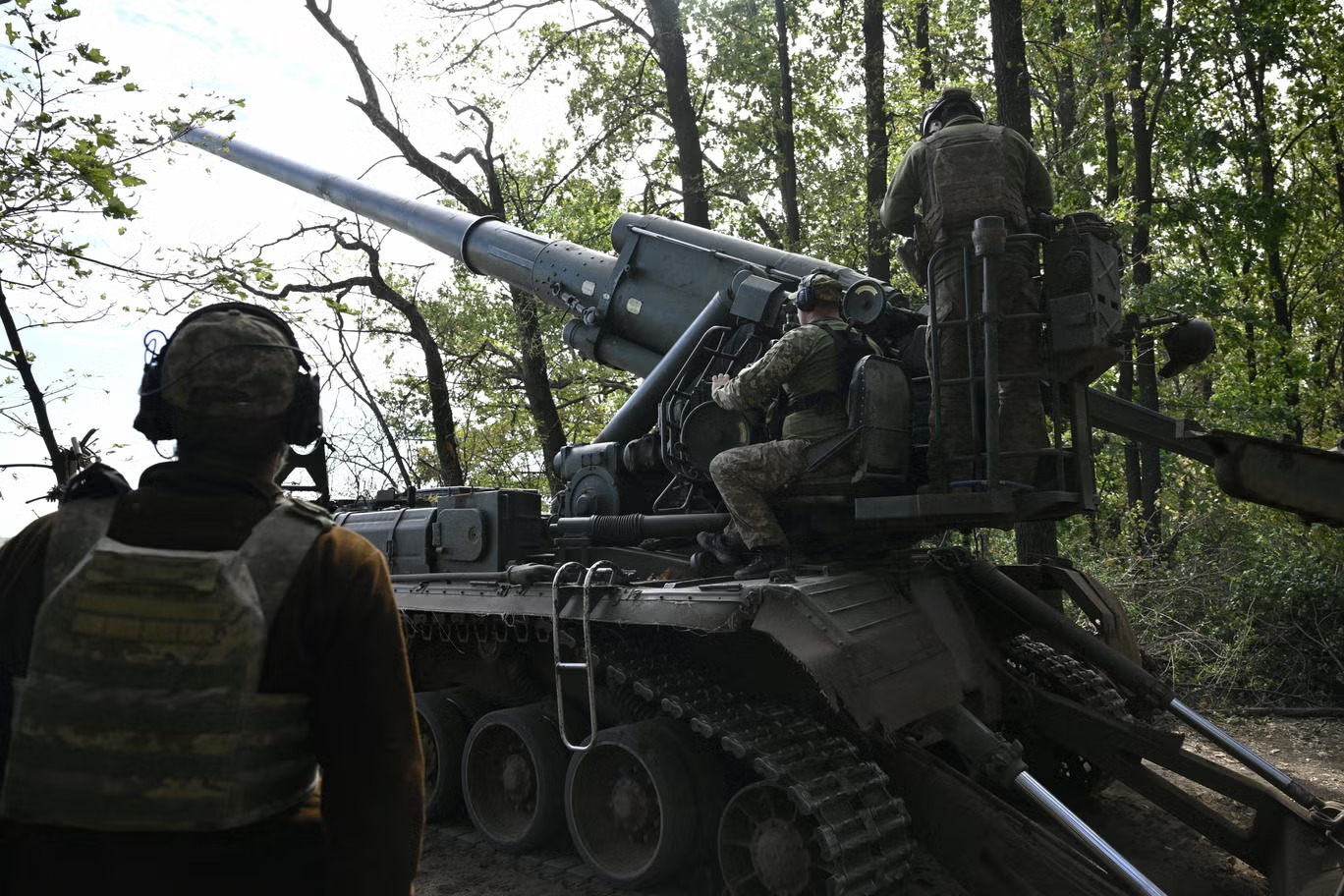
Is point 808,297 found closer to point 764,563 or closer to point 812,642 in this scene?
point 764,563

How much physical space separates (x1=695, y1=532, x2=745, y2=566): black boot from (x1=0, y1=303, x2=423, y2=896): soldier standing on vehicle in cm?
395

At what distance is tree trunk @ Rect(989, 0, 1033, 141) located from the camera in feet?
35.7

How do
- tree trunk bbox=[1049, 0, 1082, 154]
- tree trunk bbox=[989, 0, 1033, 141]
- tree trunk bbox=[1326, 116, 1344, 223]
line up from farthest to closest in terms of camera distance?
tree trunk bbox=[1326, 116, 1344, 223] < tree trunk bbox=[1049, 0, 1082, 154] < tree trunk bbox=[989, 0, 1033, 141]

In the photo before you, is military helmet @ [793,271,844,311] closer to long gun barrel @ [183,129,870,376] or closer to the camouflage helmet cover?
long gun barrel @ [183,129,870,376]

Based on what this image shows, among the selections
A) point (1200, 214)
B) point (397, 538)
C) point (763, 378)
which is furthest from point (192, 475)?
point (1200, 214)

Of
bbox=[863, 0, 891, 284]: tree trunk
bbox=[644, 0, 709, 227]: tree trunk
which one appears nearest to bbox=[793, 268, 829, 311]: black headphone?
bbox=[644, 0, 709, 227]: tree trunk

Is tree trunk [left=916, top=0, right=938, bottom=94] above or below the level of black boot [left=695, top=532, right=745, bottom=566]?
above

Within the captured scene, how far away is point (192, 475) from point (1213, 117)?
19.8m

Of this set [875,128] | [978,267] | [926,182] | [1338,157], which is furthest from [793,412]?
[1338,157]

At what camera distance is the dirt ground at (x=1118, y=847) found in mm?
5797

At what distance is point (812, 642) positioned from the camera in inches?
186

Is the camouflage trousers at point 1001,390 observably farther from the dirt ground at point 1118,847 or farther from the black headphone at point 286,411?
the black headphone at point 286,411

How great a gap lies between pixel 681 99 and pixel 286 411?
13.5m

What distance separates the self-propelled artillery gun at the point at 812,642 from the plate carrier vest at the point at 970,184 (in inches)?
8.3
